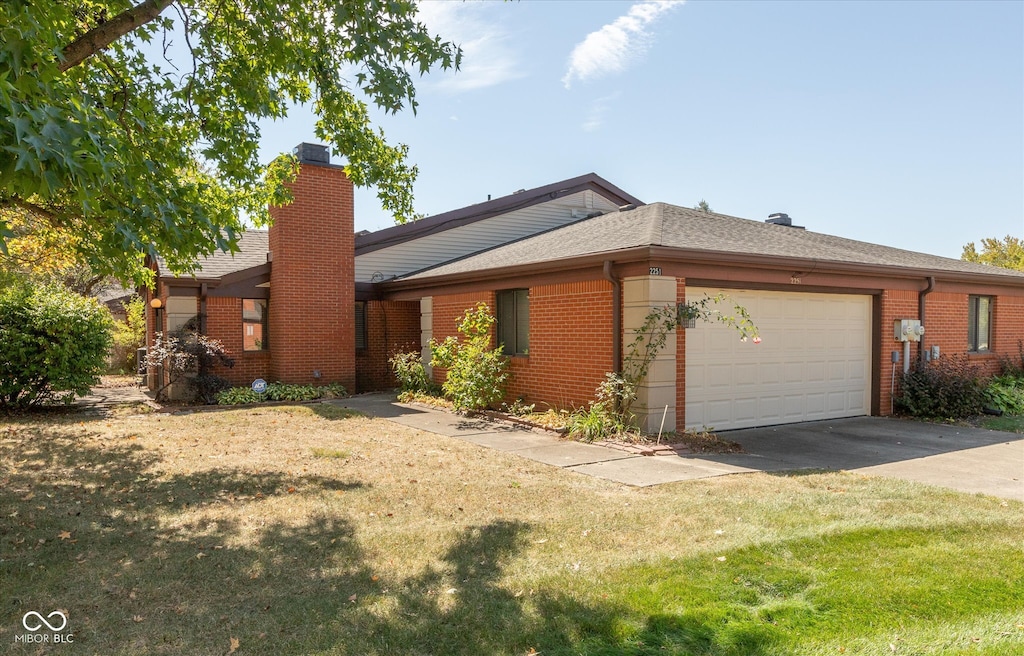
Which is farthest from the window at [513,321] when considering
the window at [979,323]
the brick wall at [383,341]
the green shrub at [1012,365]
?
the green shrub at [1012,365]

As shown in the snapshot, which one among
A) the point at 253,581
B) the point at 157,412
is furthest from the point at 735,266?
the point at 157,412

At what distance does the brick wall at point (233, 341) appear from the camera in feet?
48.9

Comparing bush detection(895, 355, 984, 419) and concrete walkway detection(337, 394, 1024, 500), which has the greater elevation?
bush detection(895, 355, 984, 419)

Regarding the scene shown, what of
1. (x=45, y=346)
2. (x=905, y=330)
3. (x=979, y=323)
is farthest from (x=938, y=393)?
(x=45, y=346)

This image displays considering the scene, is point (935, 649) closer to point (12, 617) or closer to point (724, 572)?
point (724, 572)

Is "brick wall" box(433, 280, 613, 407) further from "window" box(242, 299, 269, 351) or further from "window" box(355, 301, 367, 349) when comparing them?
"window" box(242, 299, 269, 351)

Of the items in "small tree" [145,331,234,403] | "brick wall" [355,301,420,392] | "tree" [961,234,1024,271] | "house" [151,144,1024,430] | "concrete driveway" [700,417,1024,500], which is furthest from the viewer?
"tree" [961,234,1024,271]

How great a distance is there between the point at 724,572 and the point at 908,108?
11941 millimetres

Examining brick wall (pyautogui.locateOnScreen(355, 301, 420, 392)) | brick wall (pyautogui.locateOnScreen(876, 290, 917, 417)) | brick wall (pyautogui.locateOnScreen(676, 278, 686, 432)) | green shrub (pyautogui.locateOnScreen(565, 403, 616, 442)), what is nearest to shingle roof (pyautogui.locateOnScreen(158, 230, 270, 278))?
brick wall (pyautogui.locateOnScreen(355, 301, 420, 392))

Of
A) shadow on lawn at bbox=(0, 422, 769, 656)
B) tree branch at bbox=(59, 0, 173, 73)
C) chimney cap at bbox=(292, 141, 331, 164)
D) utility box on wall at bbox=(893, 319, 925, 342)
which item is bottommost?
shadow on lawn at bbox=(0, 422, 769, 656)

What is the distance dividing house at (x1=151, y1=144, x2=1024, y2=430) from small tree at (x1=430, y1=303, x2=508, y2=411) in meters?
0.35

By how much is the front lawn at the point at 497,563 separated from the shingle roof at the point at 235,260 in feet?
26.2

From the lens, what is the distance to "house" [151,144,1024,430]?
10.2 meters

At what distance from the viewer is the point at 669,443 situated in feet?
29.9
